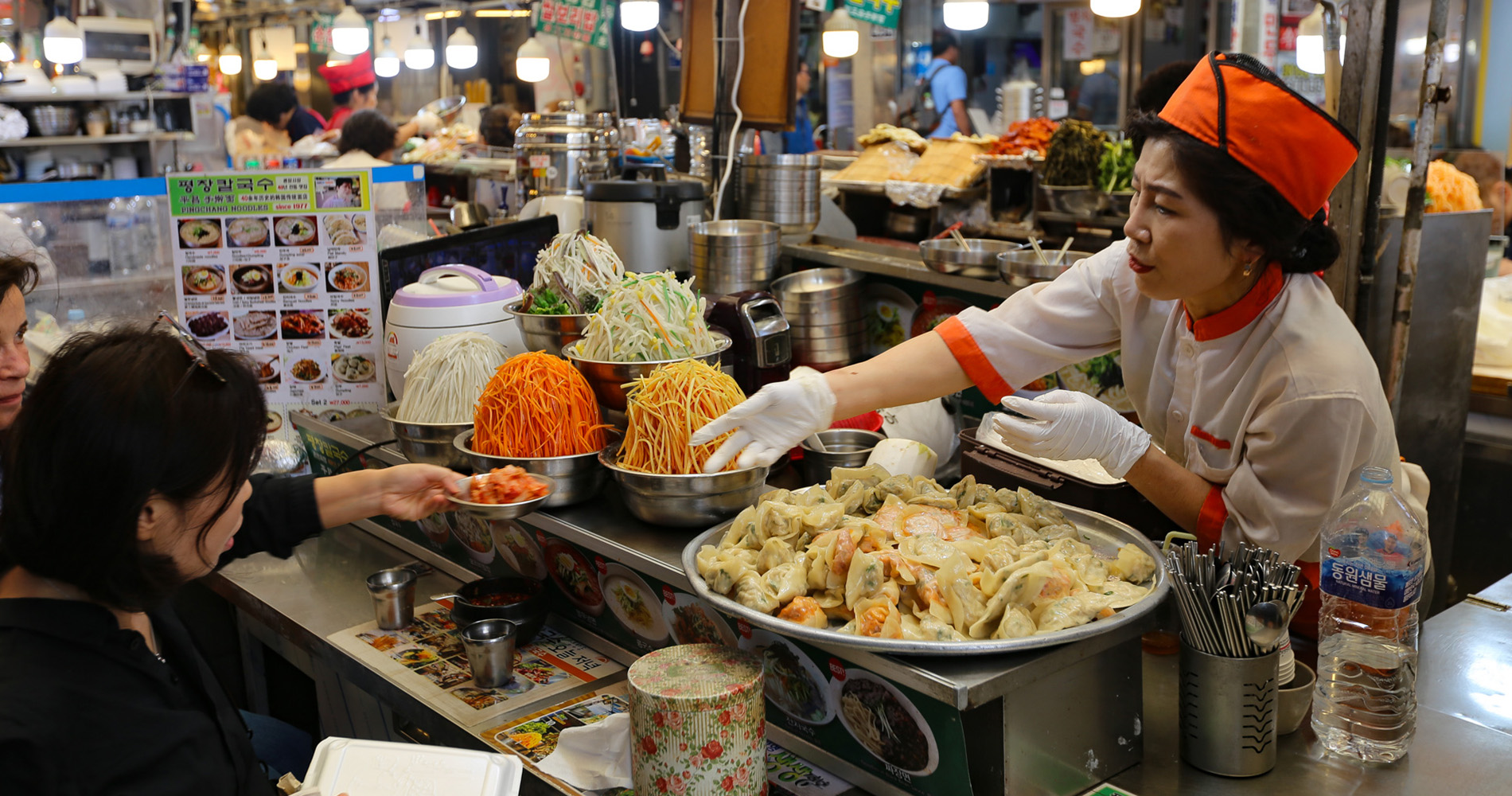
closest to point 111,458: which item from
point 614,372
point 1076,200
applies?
point 614,372

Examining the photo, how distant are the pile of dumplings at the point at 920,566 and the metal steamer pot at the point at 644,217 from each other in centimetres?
188

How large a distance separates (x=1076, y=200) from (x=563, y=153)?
2.20 metres

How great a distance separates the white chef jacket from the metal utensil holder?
0.41 metres

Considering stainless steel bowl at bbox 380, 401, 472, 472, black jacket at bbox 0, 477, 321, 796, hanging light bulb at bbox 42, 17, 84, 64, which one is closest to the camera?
black jacket at bbox 0, 477, 321, 796

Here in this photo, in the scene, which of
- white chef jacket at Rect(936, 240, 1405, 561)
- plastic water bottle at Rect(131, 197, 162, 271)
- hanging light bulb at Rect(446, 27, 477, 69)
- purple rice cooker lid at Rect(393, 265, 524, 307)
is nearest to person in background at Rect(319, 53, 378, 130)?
hanging light bulb at Rect(446, 27, 477, 69)

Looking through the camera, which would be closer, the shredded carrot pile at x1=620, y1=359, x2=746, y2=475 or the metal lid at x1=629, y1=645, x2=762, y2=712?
the metal lid at x1=629, y1=645, x2=762, y2=712

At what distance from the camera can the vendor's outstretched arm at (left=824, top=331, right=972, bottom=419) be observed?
2.24 meters

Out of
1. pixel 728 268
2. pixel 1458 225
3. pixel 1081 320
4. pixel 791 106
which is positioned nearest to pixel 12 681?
pixel 1081 320

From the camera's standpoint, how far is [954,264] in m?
3.51

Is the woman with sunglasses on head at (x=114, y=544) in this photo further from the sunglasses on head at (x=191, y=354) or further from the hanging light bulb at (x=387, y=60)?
the hanging light bulb at (x=387, y=60)

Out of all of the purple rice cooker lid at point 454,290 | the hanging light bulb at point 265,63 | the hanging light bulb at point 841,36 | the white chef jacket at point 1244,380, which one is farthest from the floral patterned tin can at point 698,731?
the hanging light bulb at point 265,63

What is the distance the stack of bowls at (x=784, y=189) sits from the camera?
4031 mm

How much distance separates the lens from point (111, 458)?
151 centimetres

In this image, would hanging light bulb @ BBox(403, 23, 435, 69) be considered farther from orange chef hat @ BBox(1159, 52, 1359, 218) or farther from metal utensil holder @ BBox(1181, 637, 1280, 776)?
metal utensil holder @ BBox(1181, 637, 1280, 776)
